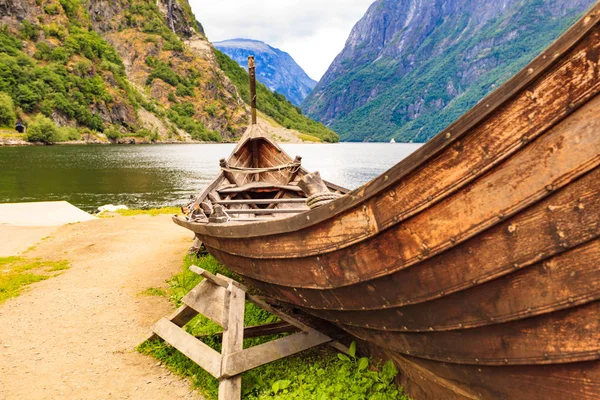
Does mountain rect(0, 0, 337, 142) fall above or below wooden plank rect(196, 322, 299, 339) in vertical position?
above

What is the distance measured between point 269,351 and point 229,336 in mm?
496

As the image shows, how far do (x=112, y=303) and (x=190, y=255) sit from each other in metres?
2.26

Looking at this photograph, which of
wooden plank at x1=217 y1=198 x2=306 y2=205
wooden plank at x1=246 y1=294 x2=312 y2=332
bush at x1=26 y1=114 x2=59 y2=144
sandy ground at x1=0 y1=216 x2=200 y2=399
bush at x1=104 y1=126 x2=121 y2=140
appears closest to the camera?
sandy ground at x1=0 y1=216 x2=200 y2=399

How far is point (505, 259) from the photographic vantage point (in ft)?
7.60

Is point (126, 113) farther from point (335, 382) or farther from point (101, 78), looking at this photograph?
point (335, 382)

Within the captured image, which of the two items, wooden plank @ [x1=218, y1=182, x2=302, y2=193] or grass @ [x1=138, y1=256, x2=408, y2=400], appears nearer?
grass @ [x1=138, y1=256, x2=408, y2=400]

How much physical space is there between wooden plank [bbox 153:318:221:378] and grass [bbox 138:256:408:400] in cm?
28

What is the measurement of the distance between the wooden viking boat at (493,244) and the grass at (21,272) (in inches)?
271

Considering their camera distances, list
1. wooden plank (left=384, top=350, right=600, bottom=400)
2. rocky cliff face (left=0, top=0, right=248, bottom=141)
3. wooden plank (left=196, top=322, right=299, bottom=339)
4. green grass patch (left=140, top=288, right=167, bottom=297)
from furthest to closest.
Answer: rocky cliff face (left=0, top=0, right=248, bottom=141) < green grass patch (left=140, top=288, right=167, bottom=297) < wooden plank (left=196, top=322, right=299, bottom=339) < wooden plank (left=384, top=350, right=600, bottom=400)

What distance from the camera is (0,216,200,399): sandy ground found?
450 cm

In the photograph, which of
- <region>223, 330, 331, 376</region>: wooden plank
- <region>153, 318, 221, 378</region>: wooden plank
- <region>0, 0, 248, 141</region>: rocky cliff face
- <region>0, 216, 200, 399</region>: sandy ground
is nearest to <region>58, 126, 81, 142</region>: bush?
<region>0, 0, 248, 141</region>: rocky cliff face

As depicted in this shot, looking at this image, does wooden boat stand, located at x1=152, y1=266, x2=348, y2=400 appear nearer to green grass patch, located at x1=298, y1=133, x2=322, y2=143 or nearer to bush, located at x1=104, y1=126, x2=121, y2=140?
bush, located at x1=104, y1=126, x2=121, y2=140

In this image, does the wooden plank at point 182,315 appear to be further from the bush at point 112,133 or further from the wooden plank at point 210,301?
the bush at point 112,133

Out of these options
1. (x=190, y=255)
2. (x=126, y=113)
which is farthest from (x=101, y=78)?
(x=190, y=255)
